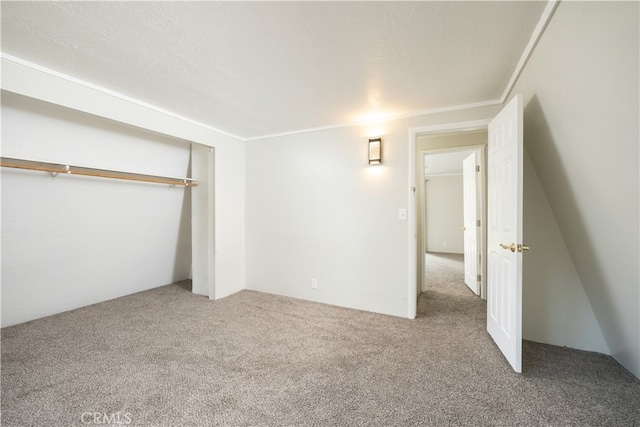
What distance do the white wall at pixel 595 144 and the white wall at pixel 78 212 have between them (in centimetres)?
364

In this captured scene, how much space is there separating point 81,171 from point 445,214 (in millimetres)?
7659

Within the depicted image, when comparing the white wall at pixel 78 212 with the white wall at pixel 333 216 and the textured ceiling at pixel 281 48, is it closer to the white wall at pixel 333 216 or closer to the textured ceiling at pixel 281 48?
the textured ceiling at pixel 281 48

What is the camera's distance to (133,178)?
117 inches

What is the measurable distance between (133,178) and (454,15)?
3481 mm

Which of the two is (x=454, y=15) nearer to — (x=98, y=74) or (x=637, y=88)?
(x=637, y=88)

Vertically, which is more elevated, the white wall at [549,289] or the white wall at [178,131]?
the white wall at [178,131]

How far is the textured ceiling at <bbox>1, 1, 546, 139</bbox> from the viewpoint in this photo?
1299mm

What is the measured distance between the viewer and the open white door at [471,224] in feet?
11.6

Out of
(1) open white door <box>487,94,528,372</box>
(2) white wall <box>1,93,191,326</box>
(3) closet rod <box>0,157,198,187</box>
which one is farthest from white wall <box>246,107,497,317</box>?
(2) white wall <box>1,93,191,326</box>

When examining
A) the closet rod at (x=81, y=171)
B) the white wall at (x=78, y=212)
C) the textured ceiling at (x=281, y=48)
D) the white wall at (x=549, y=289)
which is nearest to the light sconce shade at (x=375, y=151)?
the textured ceiling at (x=281, y=48)

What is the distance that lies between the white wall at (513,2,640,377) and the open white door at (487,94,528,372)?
7.1 inches

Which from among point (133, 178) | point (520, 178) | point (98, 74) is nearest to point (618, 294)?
point (520, 178)

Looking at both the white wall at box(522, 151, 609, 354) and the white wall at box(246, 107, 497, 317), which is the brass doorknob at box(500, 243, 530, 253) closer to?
the white wall at box(522, 151, 609, 354)

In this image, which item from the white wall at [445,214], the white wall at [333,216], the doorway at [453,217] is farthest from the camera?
the white wall at [445,214]
